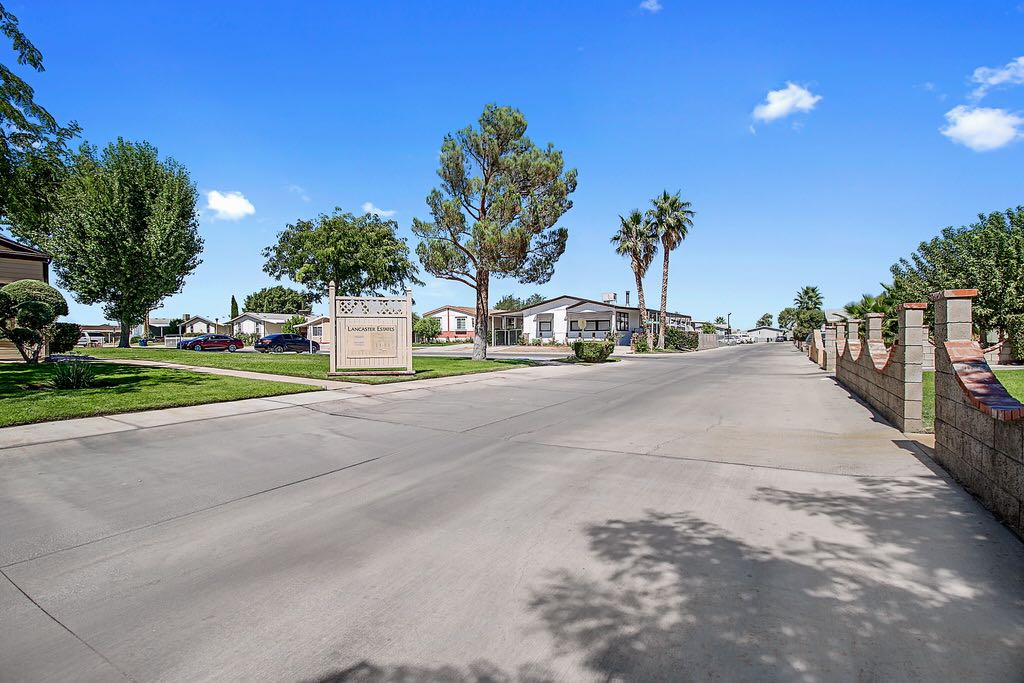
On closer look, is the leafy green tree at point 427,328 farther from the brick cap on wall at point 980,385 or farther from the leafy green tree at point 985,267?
the brick cap on wall at point 980,385

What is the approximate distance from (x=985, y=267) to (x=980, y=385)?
76.9 feet

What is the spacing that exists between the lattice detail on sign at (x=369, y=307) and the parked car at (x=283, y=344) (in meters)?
22.0

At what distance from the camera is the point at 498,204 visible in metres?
23.6

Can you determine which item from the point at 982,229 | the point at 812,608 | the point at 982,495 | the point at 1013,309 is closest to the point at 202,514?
the point at 812,608

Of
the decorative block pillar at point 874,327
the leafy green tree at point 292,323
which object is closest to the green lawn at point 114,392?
the decorative block pillar at point 874,327

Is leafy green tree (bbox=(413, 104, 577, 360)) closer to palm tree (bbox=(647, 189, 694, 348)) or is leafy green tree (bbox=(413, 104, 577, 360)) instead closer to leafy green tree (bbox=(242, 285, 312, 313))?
palm tree (bbox=(647, 189, 694, 348))

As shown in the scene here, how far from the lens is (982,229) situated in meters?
23.6

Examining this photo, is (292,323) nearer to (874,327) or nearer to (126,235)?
(126,235)

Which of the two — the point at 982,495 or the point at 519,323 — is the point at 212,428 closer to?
the point at 982,495

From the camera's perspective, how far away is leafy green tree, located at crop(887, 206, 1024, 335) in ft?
70.1

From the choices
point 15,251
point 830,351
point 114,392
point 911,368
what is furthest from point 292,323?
point 911,368

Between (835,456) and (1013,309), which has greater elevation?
(1013,309)

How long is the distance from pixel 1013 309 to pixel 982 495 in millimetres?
23122

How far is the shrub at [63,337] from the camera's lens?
20.0 meters
